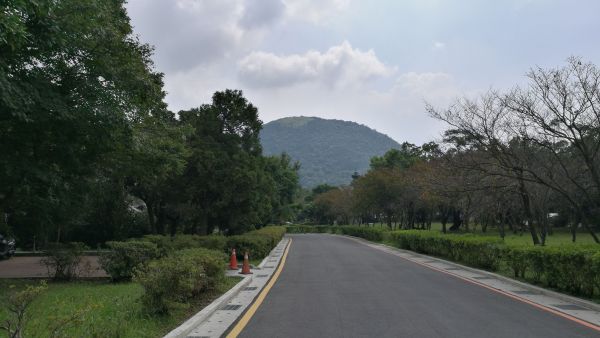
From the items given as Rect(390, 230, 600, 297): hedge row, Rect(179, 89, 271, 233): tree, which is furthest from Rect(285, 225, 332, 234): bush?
Rect(390, 230, 600, 297): hedge row

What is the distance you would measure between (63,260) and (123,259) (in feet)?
7.57

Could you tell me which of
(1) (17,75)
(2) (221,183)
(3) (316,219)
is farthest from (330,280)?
(3) (316,219)

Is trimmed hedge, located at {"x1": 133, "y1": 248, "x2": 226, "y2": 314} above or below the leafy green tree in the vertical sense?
below

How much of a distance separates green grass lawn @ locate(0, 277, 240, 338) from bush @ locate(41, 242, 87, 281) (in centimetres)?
315

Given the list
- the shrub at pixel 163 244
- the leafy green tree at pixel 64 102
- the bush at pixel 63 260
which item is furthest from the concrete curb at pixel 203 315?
the bush at pixel 63 260

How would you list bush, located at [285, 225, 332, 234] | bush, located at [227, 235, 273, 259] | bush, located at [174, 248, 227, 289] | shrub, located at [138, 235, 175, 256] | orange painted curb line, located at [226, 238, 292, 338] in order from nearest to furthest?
orange painted curb line, located at [226, 238, 292, 338]
bush, located at [174, 248, 227, 289]
shrub, located at [138, 235, 175, 256]
bush, located at [227, 235, 273, 259]
bush, located at [285, 225, 332, 234]

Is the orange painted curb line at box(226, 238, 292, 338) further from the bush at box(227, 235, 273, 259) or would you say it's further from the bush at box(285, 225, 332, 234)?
the bush at box(285, 225, 332, 234)

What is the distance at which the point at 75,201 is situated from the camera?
17234 millimetres

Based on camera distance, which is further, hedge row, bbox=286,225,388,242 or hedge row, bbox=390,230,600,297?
hedge row, bbox=286,225,388,242

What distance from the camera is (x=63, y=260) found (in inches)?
629

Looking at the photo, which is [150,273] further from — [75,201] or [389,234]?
[389,234]

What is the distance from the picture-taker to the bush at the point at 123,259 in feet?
49.6

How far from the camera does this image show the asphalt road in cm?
779

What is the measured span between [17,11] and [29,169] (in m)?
5.72
